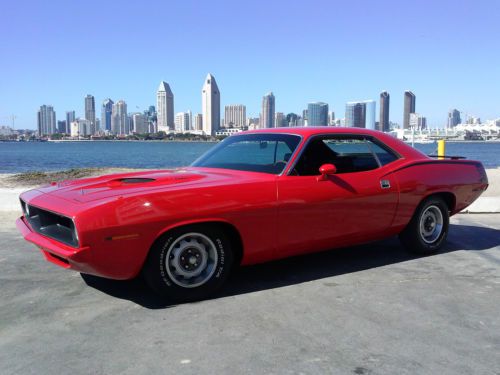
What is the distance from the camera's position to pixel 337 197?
4594 mm

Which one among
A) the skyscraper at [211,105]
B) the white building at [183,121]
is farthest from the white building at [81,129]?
the skyscraper at [211,105]

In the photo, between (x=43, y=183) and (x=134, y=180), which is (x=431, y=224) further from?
(x=43, y=183)

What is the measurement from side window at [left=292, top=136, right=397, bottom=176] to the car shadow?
1040 millimetres

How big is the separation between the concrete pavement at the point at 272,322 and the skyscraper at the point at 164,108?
15057cm

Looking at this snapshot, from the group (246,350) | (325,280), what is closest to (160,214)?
(246,350)

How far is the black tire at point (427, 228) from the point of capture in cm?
547

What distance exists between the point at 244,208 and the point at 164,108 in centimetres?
15783

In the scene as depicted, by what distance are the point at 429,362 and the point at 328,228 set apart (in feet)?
6.05

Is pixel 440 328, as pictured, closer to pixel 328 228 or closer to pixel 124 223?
pixel 328 228

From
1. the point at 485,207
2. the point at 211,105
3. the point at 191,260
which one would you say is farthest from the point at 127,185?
the point at 211,105

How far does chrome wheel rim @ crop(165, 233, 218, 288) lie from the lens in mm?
3873

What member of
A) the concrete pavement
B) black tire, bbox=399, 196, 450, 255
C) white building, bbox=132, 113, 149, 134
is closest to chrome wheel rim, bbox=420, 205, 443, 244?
black tire, bbox=399, 196, 450, 255

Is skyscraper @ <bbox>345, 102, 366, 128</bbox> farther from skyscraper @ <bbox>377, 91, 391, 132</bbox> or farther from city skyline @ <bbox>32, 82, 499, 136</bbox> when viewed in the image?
skyscraper @ <bbox>377, 91, 391, 132</bbox>

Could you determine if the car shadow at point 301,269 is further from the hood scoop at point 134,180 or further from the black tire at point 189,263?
the hood scoop at point 134,180
